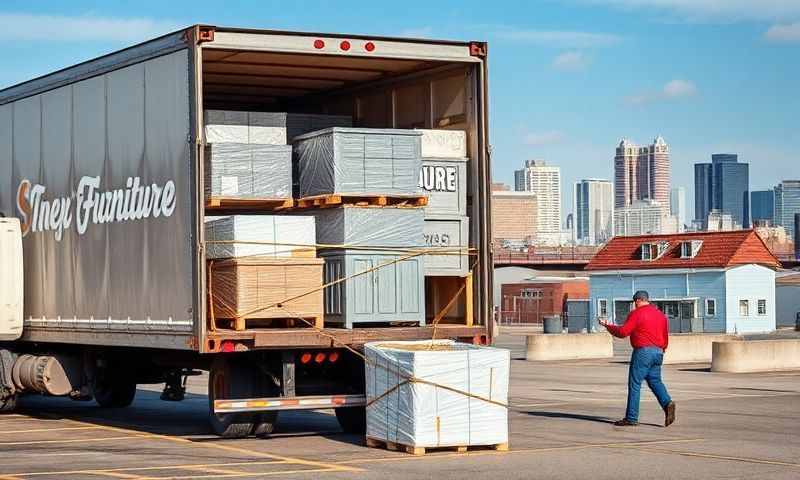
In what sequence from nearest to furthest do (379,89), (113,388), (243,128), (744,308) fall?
(243,128) → (379,89) → (113,388) → (744,308)

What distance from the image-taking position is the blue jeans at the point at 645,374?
16984 millimetres

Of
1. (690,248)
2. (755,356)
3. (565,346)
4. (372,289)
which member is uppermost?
(690,248)

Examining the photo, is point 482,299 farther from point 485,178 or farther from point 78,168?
point 78,168

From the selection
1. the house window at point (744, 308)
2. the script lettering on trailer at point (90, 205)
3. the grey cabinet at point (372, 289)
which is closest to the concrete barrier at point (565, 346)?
the script lettering on trailer at point (90, 205)

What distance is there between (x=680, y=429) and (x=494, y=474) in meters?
5.00

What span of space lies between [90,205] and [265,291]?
135 inches

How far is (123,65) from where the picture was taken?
16.2 m

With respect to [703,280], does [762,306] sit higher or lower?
lower

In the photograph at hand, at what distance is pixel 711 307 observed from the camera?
71.9 meters

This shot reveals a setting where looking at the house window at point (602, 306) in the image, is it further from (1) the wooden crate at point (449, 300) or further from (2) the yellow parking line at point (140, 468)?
(2) the yellow parking line at point (140, 468)

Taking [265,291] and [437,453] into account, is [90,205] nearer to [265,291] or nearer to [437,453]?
[265,291]

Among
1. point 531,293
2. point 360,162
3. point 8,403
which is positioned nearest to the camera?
point 360,162

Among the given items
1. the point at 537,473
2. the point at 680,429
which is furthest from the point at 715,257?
the point at 537,473

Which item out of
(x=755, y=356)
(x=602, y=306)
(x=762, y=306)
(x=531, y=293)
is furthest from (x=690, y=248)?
(x=755, y=356)
